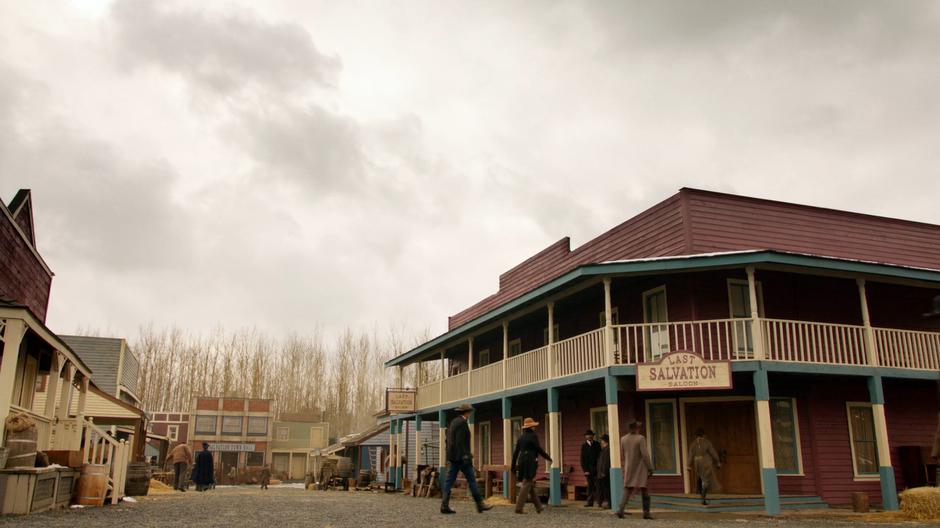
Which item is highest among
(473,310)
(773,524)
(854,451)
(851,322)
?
(473,310)

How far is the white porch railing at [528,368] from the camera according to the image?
19.5 m

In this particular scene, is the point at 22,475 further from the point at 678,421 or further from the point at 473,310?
the point at 473,310

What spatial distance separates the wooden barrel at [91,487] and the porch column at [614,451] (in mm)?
9732

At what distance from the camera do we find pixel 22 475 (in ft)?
37.1

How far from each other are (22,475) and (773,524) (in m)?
11.5

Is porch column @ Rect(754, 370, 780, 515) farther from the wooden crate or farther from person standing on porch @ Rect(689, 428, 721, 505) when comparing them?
the wooden crate

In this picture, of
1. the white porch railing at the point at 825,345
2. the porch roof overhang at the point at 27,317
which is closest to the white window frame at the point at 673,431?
the white porch railing at the point at 825,345

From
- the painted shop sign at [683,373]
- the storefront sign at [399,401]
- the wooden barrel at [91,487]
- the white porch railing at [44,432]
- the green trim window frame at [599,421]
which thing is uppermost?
the storefront sign at [399,401]

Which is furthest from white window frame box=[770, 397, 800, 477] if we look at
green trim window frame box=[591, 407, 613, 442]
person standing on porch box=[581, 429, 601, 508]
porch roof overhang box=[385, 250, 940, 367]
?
green trim window frame box=[591, 407, 613, 442]

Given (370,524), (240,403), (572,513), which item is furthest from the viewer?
(240,403)

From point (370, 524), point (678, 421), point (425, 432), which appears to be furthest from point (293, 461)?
point (370, 524)

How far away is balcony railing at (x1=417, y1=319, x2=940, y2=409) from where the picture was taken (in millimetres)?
15828

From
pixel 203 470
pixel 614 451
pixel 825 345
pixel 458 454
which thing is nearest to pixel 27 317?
pixel 458 454

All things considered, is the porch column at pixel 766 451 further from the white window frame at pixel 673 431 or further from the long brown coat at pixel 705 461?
the white window frame at pixel 673 431
